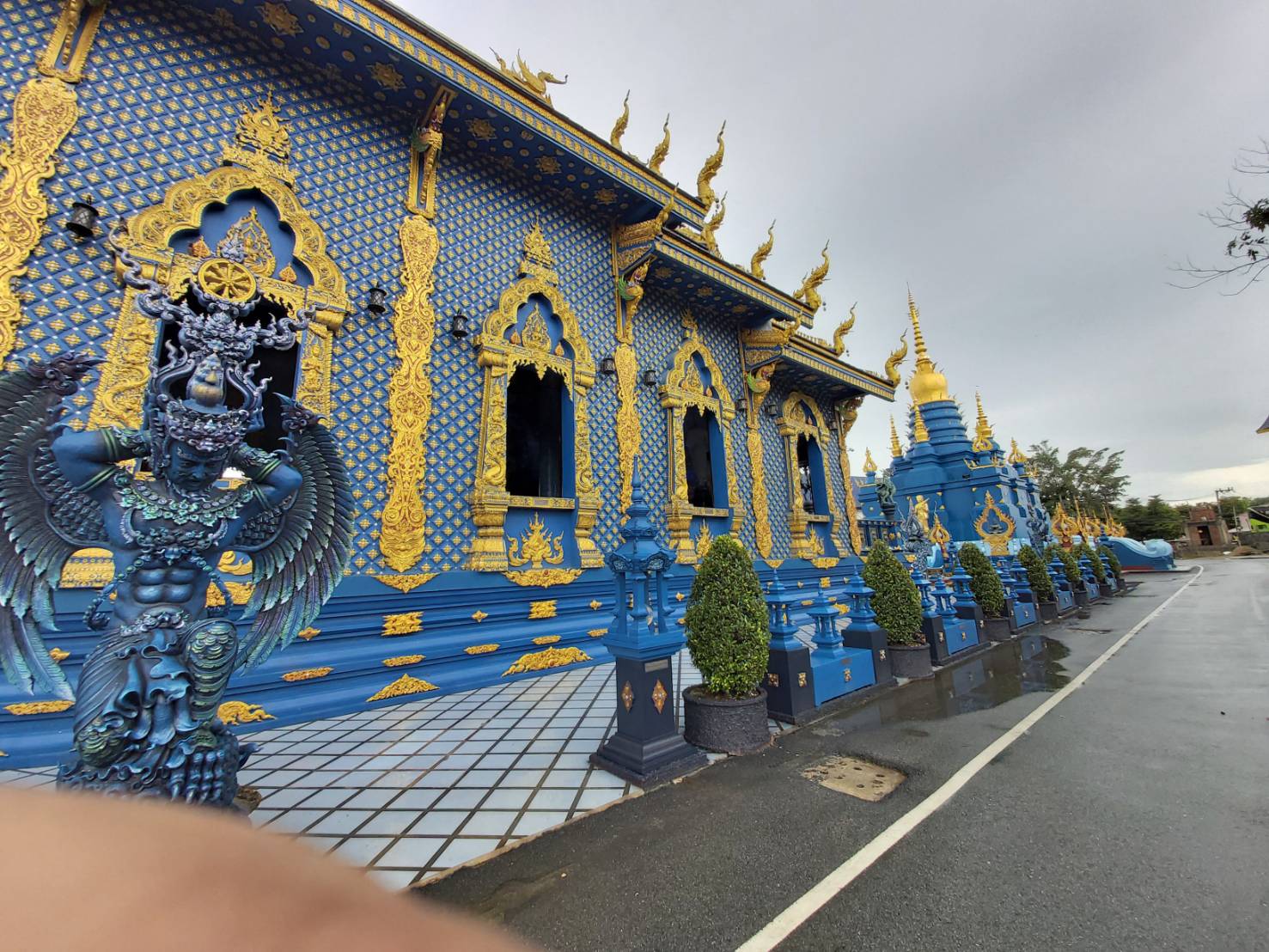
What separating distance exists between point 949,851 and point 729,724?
165 centimetres

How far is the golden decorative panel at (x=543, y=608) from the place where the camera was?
21.2 feet

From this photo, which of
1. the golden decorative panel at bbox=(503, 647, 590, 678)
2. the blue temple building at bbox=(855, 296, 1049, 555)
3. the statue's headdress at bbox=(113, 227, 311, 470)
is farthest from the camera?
the blue temple building at bbox=(855, 296, 1049, 555)

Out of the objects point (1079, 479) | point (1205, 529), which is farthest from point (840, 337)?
point (1205, 529)

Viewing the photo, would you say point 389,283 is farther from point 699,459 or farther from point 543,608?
point 699,459

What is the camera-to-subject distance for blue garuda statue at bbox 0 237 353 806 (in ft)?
7.54

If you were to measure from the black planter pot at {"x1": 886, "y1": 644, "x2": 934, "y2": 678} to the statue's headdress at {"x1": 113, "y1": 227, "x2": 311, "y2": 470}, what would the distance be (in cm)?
688

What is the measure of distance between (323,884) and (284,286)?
646 centimetres

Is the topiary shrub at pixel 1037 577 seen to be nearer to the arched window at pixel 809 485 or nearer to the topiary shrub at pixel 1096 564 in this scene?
the arched window at pixel 809 485

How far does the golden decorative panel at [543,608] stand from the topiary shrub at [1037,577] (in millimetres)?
11130

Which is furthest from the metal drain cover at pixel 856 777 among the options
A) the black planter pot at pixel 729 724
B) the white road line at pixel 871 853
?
the black planter pot at pixel 729 724

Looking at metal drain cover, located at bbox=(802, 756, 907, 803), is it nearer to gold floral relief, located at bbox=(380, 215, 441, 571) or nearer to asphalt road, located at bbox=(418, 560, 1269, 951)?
asphalt road, located at bbox=(418, 560, 1269, 951)

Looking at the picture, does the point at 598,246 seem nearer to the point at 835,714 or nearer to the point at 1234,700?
the point at 835,714

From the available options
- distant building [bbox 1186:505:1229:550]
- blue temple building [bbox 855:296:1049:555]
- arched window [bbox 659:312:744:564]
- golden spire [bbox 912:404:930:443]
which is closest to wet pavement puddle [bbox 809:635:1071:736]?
arched window [bbox 659:312:744:564]

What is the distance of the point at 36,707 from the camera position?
3.92m
